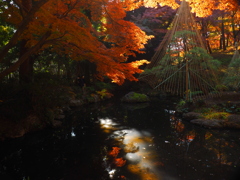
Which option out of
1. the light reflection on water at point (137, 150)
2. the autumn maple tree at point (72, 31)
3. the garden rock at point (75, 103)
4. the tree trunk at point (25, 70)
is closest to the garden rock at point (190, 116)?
the light reflection on water at point (137, 150)

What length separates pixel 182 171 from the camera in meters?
3.12

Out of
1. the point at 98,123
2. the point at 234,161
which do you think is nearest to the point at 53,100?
the point at 98,123

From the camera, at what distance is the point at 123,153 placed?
12.6 ft

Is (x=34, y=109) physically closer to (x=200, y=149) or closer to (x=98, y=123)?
(x=98, y=123)

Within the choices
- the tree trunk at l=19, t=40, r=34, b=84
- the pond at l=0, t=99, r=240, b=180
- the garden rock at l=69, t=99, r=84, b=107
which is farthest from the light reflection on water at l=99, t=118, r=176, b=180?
the garden rock at l=69, t=99, r=84, b=107

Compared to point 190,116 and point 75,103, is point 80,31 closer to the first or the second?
point 190,116

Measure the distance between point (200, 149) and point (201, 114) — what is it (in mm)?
2529

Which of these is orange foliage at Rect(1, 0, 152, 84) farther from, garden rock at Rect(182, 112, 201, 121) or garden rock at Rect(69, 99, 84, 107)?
garden rock at Rect(69, 99, 84, 107)

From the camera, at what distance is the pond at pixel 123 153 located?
10.0 feet

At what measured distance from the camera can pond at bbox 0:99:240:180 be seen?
3.05 metres

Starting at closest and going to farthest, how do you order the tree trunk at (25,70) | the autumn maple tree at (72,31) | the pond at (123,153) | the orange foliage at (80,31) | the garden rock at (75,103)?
the pond at (123,153), the autumn maple tree at (72,31), the orange foliage at (80,31), the tree trunk at (25,70), the garden rock at (75,103)

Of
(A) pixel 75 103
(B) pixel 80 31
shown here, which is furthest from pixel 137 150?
(A) pixel 75 103

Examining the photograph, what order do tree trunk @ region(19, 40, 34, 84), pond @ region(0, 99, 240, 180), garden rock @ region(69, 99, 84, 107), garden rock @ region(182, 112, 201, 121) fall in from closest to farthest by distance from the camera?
pond @ region(0, 99, 240, 180), tree trunk @ region(19, 40, 34, 84), garden rock @ region(182, 112, 201, 121), garden rock @ region(69, 99, 84, 107)

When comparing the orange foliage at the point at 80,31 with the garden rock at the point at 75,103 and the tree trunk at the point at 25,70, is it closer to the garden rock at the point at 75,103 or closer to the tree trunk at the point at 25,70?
the tree trunk at the point at 25,70
